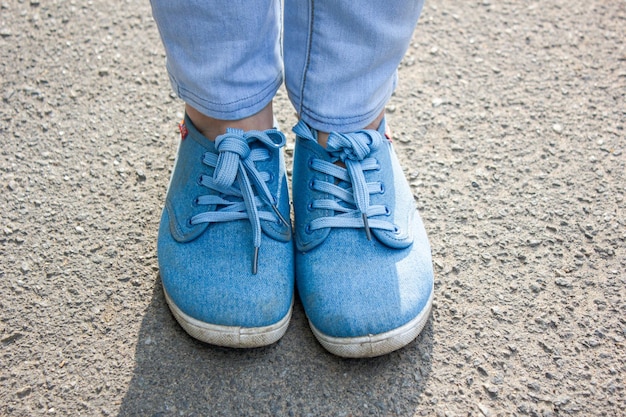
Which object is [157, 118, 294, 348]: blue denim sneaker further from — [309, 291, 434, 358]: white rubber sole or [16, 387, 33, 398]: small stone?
[16, 387, 33, 398]: small stone

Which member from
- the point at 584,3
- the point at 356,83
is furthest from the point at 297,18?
the point at 584,3

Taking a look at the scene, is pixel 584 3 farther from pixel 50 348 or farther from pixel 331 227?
pixel 50 348

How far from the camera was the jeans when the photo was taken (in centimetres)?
94

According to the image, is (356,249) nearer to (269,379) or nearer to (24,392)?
(269,379)

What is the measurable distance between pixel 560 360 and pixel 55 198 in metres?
1.12

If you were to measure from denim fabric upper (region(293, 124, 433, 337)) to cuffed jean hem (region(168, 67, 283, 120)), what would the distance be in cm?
9

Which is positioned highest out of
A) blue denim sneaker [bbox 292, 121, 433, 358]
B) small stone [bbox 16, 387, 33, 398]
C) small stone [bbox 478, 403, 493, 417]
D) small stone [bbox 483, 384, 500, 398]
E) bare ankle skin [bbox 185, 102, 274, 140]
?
bare ankle skin [bbox 185, 102, 274, 140]

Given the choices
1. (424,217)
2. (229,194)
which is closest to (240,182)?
(229,194)

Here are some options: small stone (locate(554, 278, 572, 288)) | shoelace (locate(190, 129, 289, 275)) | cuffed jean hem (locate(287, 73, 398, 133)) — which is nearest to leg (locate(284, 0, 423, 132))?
cuffed jean hem (locate(287, 73, 398, 133))

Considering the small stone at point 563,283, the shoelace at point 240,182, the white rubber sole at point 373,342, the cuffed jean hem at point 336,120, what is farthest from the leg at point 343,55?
the small stone at point 563,283

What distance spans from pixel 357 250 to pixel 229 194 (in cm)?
26

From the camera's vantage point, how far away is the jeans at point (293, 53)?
94 cm

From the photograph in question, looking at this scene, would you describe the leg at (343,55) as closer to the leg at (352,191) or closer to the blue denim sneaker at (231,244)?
the leg at (352,191)

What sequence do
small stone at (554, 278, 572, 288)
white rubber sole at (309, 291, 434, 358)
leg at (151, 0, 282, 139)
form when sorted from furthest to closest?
small stone at (554, 278, 572, 288) < white rubber sole at (309, 291, 434, 358) < leg at (151, 0, 282, 139)
